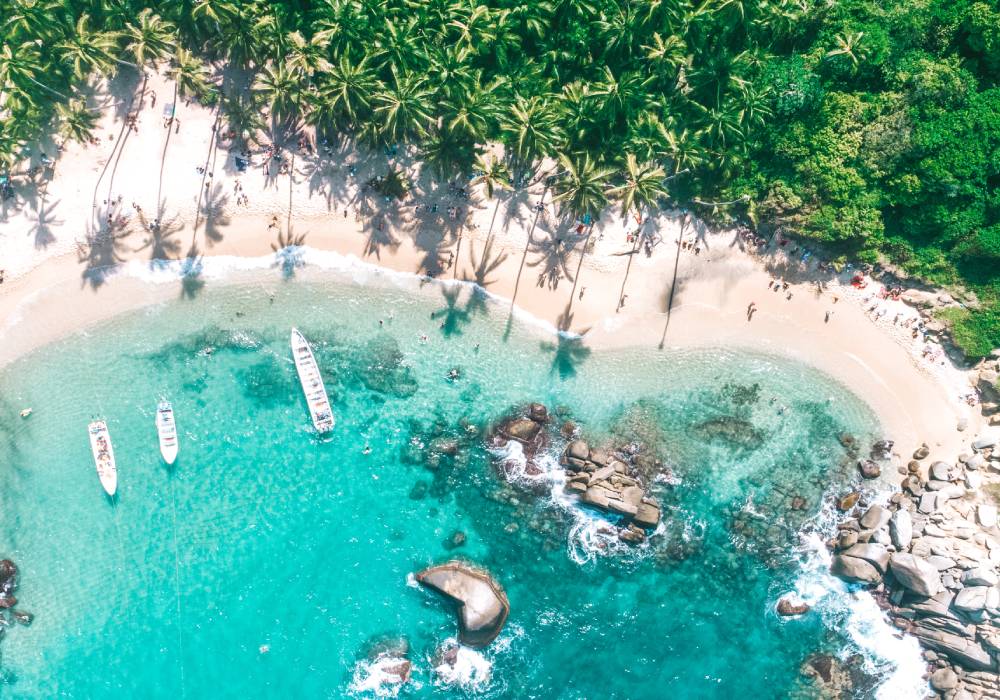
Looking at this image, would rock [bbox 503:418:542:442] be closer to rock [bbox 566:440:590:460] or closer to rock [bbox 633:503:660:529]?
rock [bbox 566:440:590:460]

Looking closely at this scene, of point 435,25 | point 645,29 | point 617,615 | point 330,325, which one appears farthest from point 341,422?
point 645,29

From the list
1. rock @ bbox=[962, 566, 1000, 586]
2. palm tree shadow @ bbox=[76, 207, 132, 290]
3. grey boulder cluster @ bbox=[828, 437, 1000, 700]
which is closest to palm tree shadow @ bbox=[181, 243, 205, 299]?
palm tree shadow @ bbox=[76, 207, 132, 290]

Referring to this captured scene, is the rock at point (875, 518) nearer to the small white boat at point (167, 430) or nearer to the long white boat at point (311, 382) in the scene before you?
the long white boat at point (311, 382)

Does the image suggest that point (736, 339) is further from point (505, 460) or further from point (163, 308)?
point (163, 308)

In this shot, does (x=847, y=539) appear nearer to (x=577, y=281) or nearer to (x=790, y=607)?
(x=790, y=607)

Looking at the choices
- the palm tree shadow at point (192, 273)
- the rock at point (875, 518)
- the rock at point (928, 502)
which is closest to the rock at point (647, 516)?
the rock at point (875, 518)

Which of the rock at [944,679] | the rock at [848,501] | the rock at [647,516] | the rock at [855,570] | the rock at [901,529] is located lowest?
the rock at [944,679]
